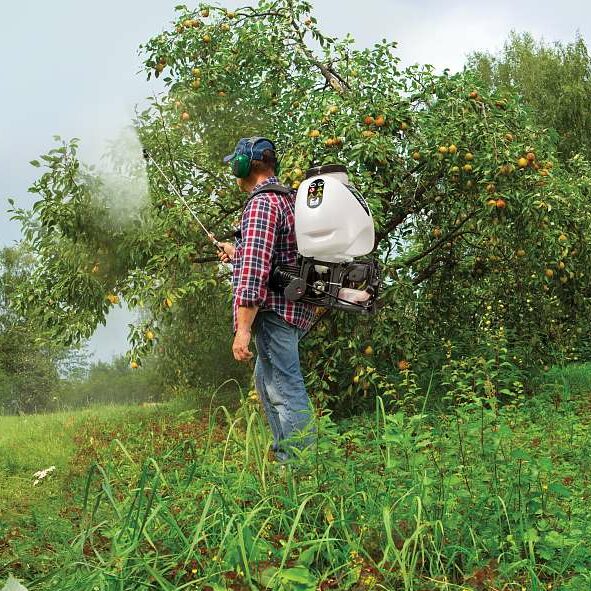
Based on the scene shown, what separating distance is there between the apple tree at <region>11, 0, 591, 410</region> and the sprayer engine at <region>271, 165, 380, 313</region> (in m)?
2.50

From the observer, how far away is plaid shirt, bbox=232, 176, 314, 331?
5043 millimetres

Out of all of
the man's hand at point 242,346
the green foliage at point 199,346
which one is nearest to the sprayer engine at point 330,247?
the man's hand at point 242,346

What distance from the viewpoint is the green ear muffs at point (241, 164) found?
212 inches

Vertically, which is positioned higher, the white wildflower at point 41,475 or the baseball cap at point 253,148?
the baseball cap at point 253,148

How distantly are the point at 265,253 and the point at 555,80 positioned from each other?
17.3 meters

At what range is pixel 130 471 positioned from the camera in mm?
7492

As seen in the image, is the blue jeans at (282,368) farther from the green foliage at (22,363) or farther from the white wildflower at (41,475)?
the green foliage at (22,363)

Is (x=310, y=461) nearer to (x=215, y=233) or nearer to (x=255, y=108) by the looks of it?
(x=215, y=233)

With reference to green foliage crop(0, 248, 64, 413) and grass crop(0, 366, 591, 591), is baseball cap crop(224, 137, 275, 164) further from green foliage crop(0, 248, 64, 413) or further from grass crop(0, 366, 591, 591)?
green foliage crop(0, 248, 64, 413)

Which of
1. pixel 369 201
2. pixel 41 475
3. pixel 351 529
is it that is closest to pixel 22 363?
pixel 41 475

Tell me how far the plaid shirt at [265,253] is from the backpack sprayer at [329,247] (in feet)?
0.21

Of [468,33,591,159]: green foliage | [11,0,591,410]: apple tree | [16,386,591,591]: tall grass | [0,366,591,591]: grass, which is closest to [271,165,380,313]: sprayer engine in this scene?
[0,366,591,591]: grass

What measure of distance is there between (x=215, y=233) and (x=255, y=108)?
5.02 ft

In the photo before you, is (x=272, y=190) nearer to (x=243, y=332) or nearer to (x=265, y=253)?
(x=265, y=253)
